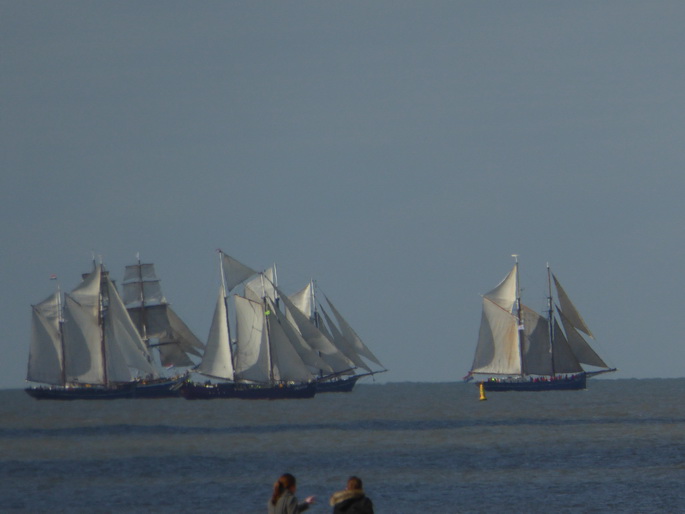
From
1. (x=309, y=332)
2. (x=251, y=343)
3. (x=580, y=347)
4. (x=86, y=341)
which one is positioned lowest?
(x=580, y=347)

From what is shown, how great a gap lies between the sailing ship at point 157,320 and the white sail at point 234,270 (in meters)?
27.6

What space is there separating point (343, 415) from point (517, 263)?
55.8 metres

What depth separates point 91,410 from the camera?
140 meters

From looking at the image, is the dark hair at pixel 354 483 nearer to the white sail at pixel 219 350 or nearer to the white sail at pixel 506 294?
the white sail at pixel 219 350

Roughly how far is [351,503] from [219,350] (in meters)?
121

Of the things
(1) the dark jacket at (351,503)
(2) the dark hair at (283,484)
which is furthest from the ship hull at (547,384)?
(1) the dark jacket at (351,503)

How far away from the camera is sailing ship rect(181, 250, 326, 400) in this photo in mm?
144500

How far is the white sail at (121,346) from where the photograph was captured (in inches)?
6294

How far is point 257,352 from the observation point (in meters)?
146

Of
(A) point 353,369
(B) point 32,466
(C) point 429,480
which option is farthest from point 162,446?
(A) point 353,369

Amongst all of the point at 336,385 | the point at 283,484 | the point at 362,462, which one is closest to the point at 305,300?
the point at 336,385

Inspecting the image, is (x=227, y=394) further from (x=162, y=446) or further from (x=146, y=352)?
(x=162, y=446)

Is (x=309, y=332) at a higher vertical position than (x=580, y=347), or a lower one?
higher

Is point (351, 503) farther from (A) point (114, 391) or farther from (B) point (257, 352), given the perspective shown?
(A) point (114, 391)
